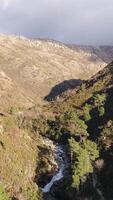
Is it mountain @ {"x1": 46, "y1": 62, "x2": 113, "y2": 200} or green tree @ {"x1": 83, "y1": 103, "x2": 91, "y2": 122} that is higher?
mountain @ {"x1": 46, "y1": 62, "x2": 113, "y2": 200}

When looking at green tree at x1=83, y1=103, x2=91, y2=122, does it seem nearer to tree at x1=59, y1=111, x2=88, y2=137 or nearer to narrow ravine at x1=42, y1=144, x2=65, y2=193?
tree at x1=59, y1=111, x2=88, y2=137

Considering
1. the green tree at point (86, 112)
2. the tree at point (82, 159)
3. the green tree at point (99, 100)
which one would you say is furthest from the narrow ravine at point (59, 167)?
the green tree at point (99, 100)

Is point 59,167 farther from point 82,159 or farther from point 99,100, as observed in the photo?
point 99,100

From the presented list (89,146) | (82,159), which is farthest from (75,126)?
(82,159)

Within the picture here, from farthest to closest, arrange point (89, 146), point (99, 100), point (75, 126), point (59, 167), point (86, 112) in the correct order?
point (99, 100), point (86, 112), point (75, 126), point (59, 167), point (89, 146)

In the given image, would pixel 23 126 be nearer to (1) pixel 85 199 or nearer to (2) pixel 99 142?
(2) pixel 99 142

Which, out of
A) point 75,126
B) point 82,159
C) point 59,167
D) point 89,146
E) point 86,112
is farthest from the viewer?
point 86,112

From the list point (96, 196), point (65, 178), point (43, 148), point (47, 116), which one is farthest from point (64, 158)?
point (47, 116)

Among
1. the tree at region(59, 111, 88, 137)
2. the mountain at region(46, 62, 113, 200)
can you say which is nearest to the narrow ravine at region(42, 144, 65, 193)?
the mountain at region(46, 62, 113, 200)
